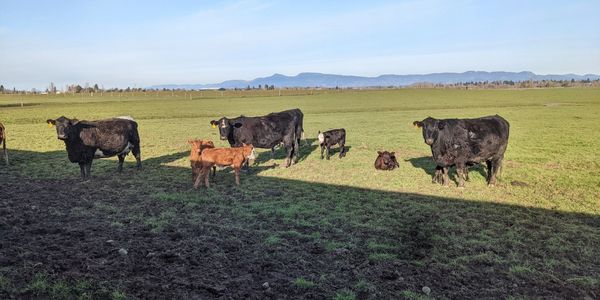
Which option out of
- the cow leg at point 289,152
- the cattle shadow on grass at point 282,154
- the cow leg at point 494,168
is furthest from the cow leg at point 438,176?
the cattle shadow on grass at point 282,154

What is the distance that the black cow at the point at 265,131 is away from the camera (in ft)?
46.5

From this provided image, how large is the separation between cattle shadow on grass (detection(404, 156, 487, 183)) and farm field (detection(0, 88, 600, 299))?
0.80 ft

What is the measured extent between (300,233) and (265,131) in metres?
7.40

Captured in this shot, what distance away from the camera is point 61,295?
504 cm

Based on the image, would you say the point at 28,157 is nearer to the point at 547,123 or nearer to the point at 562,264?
the point at 562,264

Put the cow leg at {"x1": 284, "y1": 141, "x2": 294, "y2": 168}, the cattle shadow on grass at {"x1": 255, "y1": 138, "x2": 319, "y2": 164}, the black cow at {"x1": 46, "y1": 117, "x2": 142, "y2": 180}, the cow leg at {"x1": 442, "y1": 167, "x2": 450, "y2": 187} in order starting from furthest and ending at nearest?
the cattle shadow on grass at {"x1": 255, "y1": 138, "x2": 319, "y2": 164}, the cow leg at {"x1": 284, "y1": 141, "x2": 294, "y2": 168}, the black cow at {"x1": 46, "y1": 117, "x2": 142, "y2": 180}, the cow leg at {"x1": 442, "y1": 167, "x2": 450, "y2": 187}

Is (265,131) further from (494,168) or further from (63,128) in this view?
(494,168)

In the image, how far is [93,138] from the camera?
12406 mm

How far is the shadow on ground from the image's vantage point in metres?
5.59

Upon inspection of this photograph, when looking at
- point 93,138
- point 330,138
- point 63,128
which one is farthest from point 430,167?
point 63,128

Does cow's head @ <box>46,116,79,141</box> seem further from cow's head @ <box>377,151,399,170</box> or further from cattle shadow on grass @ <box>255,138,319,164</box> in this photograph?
cow's head @ <box>377,151,399,170</box>

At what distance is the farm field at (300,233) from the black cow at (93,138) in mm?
721

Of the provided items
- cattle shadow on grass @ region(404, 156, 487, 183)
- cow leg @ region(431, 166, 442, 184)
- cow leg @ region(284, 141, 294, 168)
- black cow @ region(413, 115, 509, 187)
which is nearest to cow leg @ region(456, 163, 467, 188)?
black cow @ region(413, 115, 509, 187)

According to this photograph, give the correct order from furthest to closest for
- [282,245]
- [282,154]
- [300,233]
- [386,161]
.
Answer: [282,154] < [386,161] < [300,233] < [282,245]
